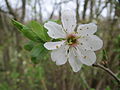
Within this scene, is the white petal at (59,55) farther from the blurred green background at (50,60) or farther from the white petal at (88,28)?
the blurred green background at (50,60)

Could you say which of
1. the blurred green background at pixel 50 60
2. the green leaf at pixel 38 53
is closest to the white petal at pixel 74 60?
the green leaf at pixel 38 53

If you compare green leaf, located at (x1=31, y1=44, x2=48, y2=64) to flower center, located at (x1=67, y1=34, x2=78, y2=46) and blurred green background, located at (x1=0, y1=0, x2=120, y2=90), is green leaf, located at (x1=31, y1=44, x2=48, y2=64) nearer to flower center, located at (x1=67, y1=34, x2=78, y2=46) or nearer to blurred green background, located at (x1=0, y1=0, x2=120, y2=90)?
flower center, located at (x1=67, y1=34, x2=78, y2=46)

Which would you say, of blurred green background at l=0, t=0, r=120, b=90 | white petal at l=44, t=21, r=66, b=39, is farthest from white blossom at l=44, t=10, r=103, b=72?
blurred green background at l=0, t=0, r=120, b=90

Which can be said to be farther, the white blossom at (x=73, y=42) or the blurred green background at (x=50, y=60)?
the blurred green background at (x=50, y=60)

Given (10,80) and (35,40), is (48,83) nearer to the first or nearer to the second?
(10,80)

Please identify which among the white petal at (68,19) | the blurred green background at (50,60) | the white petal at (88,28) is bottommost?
the blurred green background at (50,60)

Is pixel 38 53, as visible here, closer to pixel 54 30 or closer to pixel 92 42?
pixel 54 30

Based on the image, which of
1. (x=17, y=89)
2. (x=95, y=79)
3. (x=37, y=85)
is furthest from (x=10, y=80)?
(x=95, y=79)
